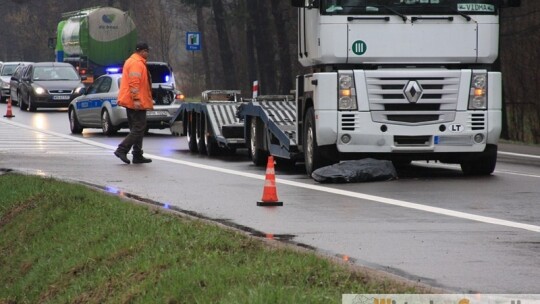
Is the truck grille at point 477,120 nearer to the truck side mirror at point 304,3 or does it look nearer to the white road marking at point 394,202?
the white road marking at point 394,202

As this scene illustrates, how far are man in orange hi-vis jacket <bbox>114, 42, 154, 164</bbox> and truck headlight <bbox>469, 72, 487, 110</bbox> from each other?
6039mm

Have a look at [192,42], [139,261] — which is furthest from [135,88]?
[192,42]

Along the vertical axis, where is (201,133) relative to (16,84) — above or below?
above

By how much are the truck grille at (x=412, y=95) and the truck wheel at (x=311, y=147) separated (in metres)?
0.92

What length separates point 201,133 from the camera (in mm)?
24828

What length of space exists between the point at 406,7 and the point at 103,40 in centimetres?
4246

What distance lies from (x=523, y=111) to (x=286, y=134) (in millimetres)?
17349

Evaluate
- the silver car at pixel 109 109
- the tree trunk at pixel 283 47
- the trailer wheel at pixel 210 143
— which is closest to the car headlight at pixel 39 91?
the tree trunk at pixel 283 47

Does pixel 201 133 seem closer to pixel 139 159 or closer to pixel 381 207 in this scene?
pixel 139 159

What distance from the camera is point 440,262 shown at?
32.7ft

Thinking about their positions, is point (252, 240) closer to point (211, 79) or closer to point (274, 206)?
point (274, 206)

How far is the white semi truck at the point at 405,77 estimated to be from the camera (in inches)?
702

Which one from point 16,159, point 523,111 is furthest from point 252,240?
point 523,111

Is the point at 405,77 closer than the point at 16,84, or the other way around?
the point at 405,77
